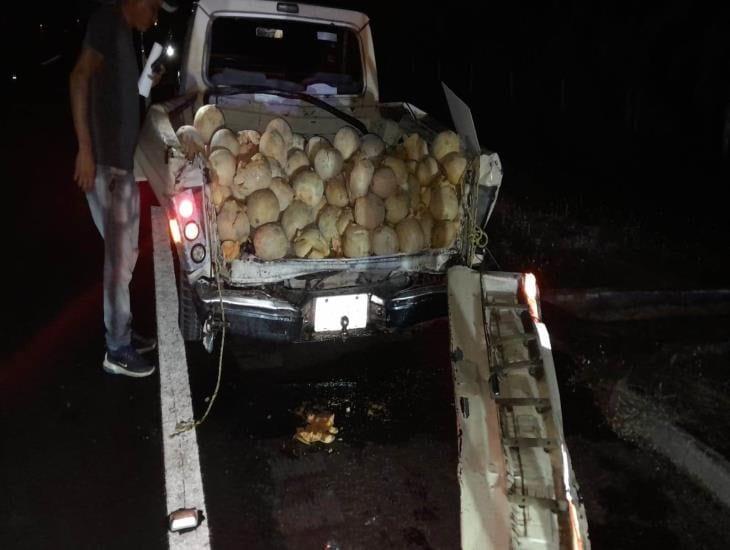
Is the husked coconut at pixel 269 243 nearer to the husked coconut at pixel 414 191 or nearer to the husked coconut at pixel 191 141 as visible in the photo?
the husked coconut at pixel 191 141

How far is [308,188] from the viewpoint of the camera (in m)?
4.18

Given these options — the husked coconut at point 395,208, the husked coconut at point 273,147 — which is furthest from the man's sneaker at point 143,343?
the husked coconut at point 395,208

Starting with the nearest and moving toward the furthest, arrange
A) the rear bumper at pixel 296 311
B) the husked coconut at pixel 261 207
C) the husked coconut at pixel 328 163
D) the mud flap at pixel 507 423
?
the mud flap at pixel 507 423, the rear bumper at pixel 296 311, the husked coconut at pixel 261 207, the husked coconut at pixel 328 163

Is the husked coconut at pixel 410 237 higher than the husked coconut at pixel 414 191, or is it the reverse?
the husked coconut at pixel 414 191

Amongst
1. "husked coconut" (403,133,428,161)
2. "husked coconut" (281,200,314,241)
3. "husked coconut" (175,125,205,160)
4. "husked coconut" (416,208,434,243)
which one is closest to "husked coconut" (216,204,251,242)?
"husked coconut" (281,200,314,241)

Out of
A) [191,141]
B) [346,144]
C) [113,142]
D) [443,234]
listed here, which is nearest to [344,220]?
[443,234]

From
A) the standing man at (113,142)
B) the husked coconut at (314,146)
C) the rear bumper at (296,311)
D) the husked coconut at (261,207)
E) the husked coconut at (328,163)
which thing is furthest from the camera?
the husked coconut at (314,146)

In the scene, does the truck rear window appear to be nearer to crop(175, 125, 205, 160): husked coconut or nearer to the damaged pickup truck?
the damaged pickup truck

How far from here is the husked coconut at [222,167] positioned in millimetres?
3975

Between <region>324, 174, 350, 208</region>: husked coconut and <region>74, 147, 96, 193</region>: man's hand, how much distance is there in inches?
57.2

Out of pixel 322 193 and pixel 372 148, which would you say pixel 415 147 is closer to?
pixel 372 148

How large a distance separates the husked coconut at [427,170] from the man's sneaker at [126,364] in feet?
7.29

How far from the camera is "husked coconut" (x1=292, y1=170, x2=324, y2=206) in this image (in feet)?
13.7

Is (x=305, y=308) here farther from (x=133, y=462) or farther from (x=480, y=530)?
(x=480, y=530)
